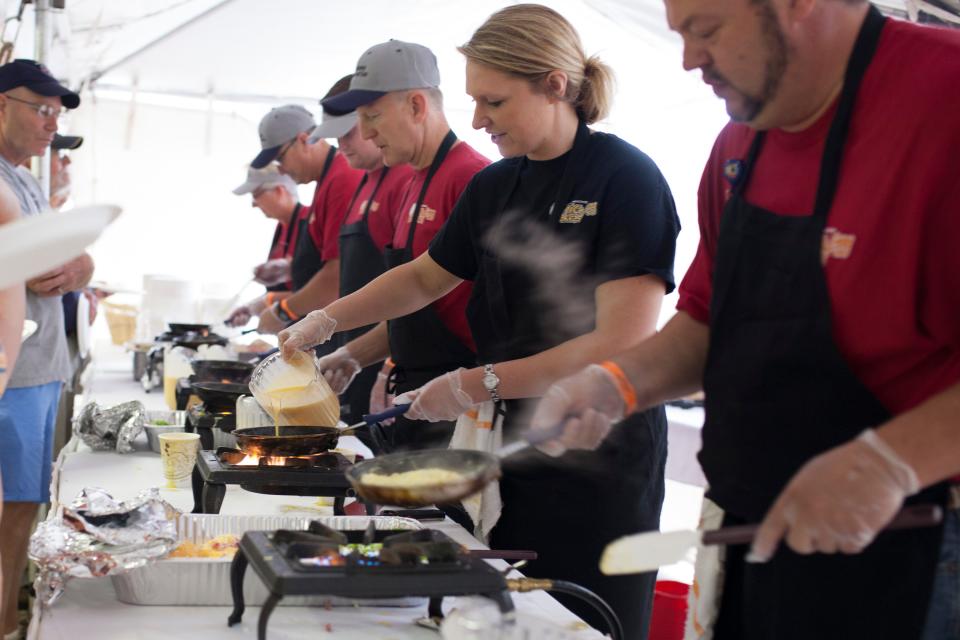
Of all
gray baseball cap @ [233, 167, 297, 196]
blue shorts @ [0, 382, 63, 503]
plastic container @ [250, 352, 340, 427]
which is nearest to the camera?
plastic container @ [250, 352, 340, 427]

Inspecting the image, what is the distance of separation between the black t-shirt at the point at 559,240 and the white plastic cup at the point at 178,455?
0.90 metres

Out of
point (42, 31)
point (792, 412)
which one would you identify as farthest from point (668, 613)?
point (42, 31)

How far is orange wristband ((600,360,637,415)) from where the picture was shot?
1.58 m

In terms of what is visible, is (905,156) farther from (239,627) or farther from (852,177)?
(239,627)

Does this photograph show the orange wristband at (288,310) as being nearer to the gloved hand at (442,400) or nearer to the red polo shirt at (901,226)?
the gloved hand at (442,400)

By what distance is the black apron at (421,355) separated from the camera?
116 inches

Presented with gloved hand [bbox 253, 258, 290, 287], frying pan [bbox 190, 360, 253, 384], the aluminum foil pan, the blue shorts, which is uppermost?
the aluminum foil pan

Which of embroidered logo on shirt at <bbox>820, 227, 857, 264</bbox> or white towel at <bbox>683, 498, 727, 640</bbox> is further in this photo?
white towel at <bbox>683, 498, 727, 640</bbox>

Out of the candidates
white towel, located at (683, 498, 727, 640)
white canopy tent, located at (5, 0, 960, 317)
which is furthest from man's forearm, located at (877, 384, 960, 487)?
white canopy tent, located at (5, 0, 960, 317)

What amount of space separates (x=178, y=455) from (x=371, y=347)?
2.81ft

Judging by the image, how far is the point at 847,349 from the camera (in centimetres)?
128

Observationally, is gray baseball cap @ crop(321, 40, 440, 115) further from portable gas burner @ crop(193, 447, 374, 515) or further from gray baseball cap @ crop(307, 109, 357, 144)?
portable gas burner @ crop(193, 447, 374, 515)

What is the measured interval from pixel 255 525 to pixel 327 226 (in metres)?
2.76

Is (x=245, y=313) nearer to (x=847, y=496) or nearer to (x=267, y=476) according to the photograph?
(x=267, y=476)
